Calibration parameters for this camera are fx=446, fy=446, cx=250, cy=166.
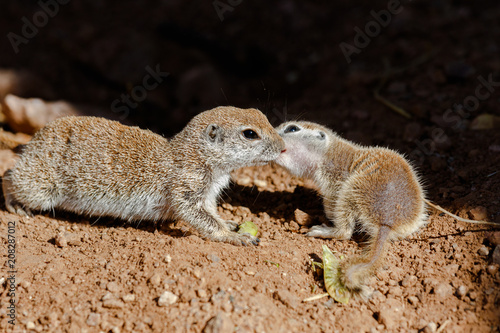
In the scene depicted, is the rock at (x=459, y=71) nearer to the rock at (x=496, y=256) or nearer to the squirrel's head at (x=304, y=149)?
the squirrel's head at (x=304, y=149)

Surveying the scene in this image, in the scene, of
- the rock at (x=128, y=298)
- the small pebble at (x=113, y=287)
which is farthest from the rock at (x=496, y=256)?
the small pebble at (x=113, y=287)

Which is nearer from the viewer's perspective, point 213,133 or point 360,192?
point 360,192

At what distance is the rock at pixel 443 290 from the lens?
12.0 feet

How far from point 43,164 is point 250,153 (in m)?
2.22

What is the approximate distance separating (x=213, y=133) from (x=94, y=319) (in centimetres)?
209

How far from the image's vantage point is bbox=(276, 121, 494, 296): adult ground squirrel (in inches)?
155

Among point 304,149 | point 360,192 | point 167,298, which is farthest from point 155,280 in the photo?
point 304,149

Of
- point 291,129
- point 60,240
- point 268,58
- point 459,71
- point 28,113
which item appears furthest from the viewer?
point 268,58

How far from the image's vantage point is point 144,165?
464 cm

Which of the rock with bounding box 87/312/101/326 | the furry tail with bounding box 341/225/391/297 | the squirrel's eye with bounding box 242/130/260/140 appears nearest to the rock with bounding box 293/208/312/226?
the furry tail with bounding box 341/225/391/297

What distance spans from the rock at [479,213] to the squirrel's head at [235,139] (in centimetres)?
198

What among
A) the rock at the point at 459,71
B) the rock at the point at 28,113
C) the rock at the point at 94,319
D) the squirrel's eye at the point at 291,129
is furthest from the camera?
the rock at the point at 459,71

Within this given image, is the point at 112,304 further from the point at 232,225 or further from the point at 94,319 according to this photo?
the point at 232,225

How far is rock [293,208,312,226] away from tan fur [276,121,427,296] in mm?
226
